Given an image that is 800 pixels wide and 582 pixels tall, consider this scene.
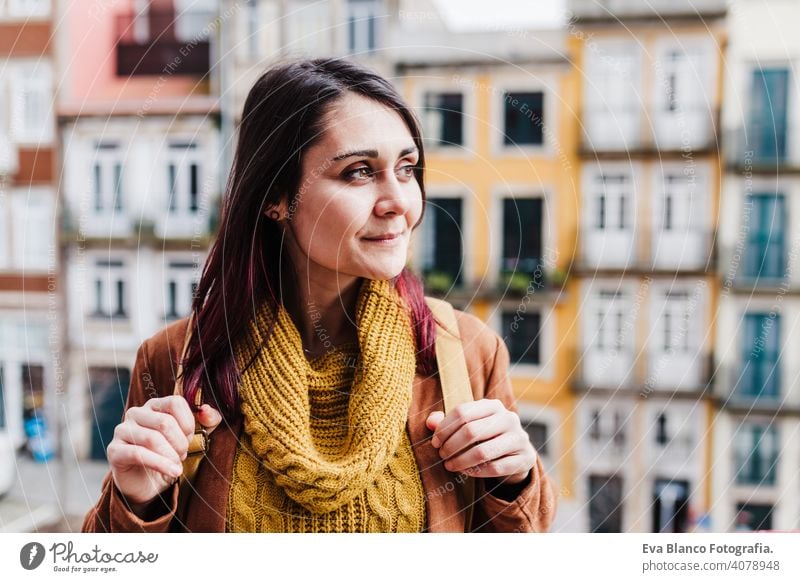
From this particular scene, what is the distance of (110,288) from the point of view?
91 cm

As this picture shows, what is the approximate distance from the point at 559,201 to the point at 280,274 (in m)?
0.39

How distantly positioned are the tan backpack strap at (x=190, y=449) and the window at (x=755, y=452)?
67 cm

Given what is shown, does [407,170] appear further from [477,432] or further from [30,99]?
[30,99]

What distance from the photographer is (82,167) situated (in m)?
0.92

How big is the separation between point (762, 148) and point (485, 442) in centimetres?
55

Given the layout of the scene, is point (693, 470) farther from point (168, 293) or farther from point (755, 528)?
point (168, 293)

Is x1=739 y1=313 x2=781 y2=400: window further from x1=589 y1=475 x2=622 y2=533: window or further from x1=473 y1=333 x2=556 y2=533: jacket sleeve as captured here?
x1=473 y1=333 x2=556 y2=533: jacket sleeve

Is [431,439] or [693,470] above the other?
[431,439]

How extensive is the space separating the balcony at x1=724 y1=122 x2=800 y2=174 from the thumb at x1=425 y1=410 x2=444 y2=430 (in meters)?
0.50

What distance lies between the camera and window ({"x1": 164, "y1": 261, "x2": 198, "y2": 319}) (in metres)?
0.92

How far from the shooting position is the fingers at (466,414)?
59 cm

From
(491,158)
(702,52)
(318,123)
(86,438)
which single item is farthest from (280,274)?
(702,52)

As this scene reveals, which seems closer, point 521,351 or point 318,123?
point 318,123

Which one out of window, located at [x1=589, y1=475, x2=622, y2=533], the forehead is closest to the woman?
the forehead
